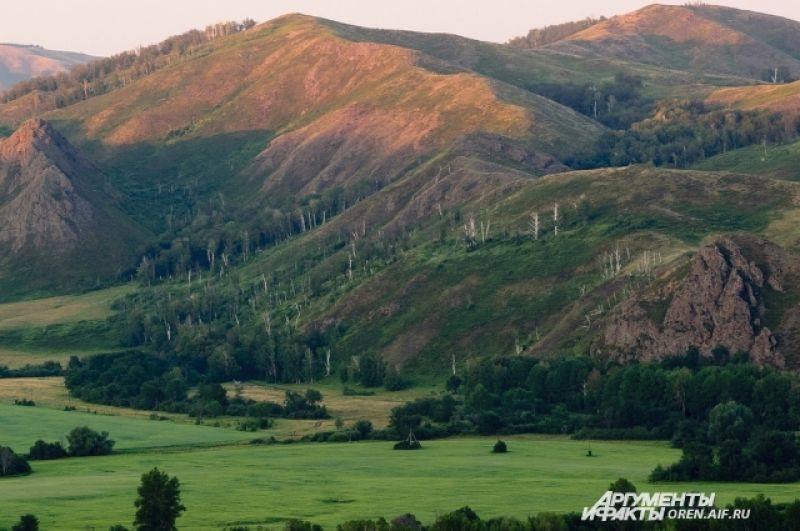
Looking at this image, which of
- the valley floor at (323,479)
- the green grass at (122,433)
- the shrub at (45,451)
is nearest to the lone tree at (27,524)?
the valley floor at (323,479)

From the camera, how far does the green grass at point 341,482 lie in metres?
126

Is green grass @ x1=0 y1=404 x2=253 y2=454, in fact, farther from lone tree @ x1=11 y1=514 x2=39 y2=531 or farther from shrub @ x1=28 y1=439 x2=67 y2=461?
lone tree @ x1=11 y1=514 x2=39 y2=531

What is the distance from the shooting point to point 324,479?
481 feet

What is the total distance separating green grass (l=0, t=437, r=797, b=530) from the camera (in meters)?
126

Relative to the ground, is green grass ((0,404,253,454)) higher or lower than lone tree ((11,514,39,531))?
higher

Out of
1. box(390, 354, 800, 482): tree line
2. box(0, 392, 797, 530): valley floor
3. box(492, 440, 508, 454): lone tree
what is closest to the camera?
box(0, 392, 797, 530): valley floor

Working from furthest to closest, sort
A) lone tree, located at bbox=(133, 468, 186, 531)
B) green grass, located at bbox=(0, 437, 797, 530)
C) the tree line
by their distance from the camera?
the tree line
green grass, located at bbox=(0, 437, 797, 530)
lone tree, located at bbox=(133, 468, 186, 531)

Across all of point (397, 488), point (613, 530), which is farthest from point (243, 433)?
point (613, 530)

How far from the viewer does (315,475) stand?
5896 inches

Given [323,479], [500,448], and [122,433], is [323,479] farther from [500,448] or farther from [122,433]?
[122,433]

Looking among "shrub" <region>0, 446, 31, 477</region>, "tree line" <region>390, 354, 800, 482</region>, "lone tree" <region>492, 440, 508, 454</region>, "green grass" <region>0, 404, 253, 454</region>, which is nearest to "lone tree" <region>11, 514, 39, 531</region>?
"shrub" <region>0, 446, 31, 477</region>

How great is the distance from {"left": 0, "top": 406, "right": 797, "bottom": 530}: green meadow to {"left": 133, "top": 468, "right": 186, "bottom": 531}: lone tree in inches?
110

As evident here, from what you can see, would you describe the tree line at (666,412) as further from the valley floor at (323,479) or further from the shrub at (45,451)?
the shrub at (45,451)

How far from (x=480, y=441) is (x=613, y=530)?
69.9 m
